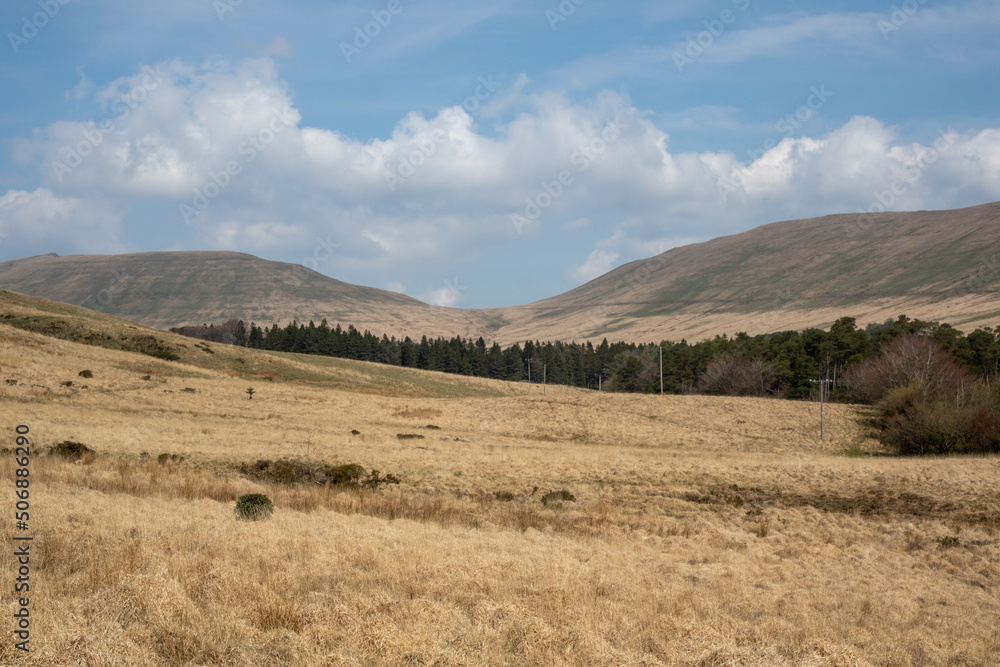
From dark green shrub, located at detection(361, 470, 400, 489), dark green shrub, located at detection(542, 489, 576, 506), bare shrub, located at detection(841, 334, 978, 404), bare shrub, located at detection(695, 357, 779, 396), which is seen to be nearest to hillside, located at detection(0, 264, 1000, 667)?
dark green shrub, located at detection(542, 489, 576, 506)

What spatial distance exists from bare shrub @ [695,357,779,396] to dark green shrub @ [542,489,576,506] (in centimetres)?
8806

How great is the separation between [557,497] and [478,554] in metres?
12.4

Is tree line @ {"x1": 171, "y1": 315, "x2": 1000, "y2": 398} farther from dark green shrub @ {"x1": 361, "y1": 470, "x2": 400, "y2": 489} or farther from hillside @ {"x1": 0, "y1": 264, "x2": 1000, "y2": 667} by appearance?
dark green shrub @ {"x1": 361, "y1": 470, "x2": 400, "y2": 489}

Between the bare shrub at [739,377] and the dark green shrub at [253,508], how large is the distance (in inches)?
3952

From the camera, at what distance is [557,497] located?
24906mm

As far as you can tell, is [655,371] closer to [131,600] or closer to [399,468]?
[399,468]

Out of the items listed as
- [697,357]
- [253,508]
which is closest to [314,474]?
[253,508]

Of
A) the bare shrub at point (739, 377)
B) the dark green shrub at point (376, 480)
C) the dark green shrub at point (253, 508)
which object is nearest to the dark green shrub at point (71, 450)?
the dark green shrub at point (376, 480)

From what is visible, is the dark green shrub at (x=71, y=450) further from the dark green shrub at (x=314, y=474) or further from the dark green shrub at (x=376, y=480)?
the dark green shrub at (x=376, y=480)

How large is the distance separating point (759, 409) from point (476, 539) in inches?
2623

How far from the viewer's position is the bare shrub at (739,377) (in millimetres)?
103625

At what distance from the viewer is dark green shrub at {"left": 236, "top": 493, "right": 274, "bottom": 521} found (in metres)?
15.3

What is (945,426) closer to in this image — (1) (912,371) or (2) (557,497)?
(1) (912,371)

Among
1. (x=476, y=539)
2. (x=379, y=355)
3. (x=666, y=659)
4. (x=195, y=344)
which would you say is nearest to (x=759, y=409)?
(x=476, y=539)
